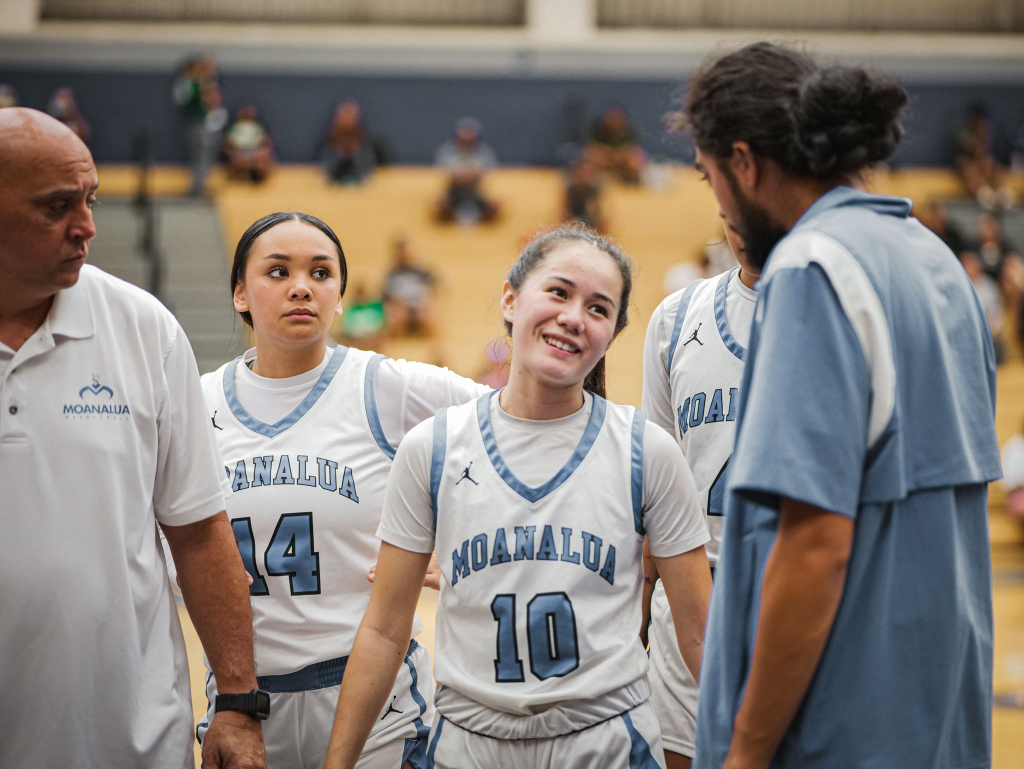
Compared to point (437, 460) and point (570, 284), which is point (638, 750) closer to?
point (437, 460)

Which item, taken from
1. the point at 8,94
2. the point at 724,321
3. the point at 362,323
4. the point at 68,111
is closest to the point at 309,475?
the point at 724,321

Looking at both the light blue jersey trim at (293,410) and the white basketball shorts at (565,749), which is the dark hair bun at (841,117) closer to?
the white basketball shorts at (565,749)

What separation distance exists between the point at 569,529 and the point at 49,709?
100 centimetres

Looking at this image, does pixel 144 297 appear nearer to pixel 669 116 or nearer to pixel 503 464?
pixel 503 464

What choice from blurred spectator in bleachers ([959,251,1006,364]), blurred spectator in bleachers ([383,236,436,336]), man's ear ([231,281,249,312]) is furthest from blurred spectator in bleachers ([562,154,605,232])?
man's ear ([231,281,249,312])

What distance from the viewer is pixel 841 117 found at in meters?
1.61

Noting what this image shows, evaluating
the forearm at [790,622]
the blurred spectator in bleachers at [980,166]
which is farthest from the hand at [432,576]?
the blurred spectator in bleachers at [980,166]

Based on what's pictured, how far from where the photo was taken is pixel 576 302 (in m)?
2.08

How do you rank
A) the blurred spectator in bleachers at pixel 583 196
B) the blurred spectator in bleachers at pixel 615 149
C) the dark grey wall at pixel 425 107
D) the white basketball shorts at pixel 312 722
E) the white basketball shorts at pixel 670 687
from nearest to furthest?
the white basketball shorts at pixel 312 722
the white basketball shorts at pixel 670 687
the blurred spectator in bleachers at pixel 583 196
the blurred spectator in bleachers at pixel 615 149
the dark grey wall at pixel 425 107

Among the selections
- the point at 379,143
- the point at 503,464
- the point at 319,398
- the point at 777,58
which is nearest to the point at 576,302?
the point at 503,464

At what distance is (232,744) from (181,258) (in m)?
10.8

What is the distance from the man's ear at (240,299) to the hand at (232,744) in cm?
111

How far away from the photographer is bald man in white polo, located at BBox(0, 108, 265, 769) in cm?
182

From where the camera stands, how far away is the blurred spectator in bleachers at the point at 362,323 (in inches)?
459
